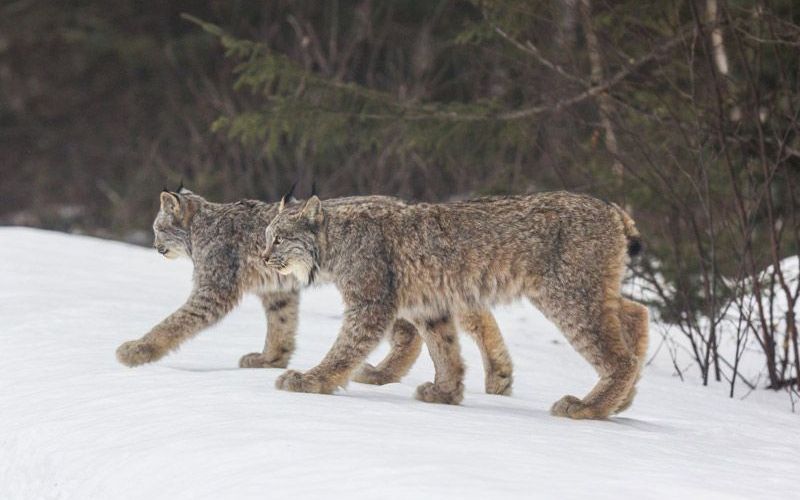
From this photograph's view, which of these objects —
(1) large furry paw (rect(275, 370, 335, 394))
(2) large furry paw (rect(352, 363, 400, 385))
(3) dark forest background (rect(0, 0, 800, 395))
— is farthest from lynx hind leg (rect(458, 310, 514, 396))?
(3) dark forest background (rect(0, 0, 800, 395))

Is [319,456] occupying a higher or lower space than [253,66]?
lower

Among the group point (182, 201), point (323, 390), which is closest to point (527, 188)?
point (182, 201)

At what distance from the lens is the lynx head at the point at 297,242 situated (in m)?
6.90

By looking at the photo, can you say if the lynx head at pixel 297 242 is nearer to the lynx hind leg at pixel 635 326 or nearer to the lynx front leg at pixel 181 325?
the lynx front leg at pixel 181 325

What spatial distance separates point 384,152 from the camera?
14.6m

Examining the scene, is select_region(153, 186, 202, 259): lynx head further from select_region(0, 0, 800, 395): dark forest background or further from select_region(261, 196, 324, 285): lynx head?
select_region(0, 0, 800, 395): dark forest background

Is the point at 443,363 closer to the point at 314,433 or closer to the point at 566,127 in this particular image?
the point at 314,433

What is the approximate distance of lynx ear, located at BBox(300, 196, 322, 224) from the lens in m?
6.87

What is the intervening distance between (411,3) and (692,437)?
15.5m

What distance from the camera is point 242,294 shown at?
24.1ft

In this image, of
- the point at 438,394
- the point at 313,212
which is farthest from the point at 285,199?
the point at 438,394

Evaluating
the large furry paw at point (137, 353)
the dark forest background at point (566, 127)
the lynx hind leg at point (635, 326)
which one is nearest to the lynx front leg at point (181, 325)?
the large furry paw at point (137, 353)

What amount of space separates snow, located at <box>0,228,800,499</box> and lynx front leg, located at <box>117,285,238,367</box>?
0.29ft

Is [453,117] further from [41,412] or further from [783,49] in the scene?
[41,412]
